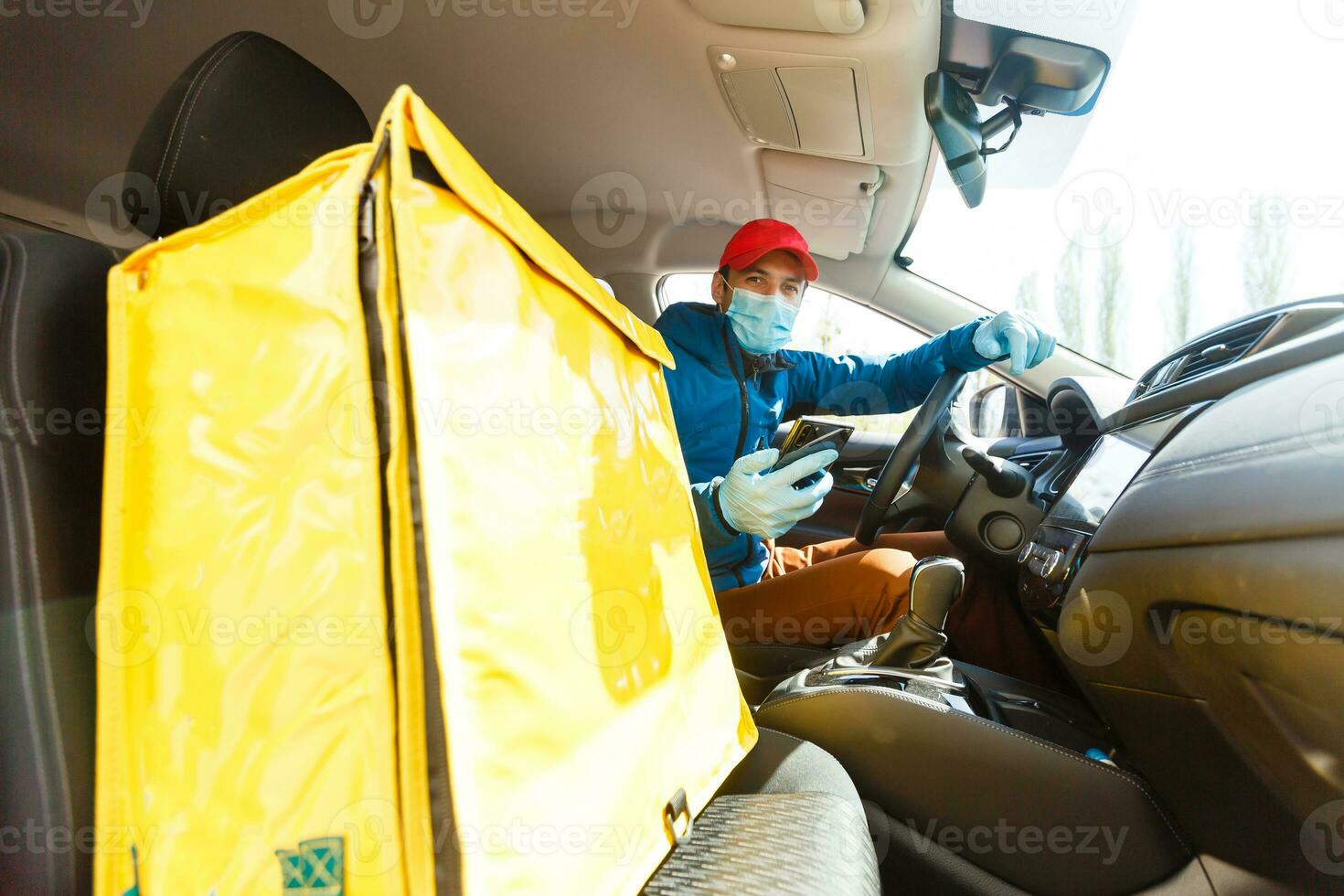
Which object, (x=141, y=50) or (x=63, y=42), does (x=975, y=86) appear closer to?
(x=141, y=50)

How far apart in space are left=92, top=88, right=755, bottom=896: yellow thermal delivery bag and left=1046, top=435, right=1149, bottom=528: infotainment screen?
87 cm

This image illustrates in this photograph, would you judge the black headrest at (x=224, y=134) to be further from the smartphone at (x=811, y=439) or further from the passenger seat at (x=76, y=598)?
the smartphone at (x=811, y=439)

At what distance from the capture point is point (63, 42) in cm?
174

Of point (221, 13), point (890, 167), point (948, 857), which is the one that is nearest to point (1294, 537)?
point (948, 857)

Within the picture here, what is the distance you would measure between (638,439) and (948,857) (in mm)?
714

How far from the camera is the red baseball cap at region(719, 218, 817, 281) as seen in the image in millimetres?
1676

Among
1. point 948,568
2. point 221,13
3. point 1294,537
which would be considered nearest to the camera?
point 1294,537

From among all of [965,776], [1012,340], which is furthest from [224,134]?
[1012,340]

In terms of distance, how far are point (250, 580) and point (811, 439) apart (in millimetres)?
987

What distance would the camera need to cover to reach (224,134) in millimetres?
824

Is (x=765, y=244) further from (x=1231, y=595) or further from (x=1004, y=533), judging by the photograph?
(x=1231, y=595)

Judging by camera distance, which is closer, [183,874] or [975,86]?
[183,874]

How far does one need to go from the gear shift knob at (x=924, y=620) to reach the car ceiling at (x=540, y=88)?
1.01 meters

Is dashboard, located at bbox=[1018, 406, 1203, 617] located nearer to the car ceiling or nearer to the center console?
the center console
